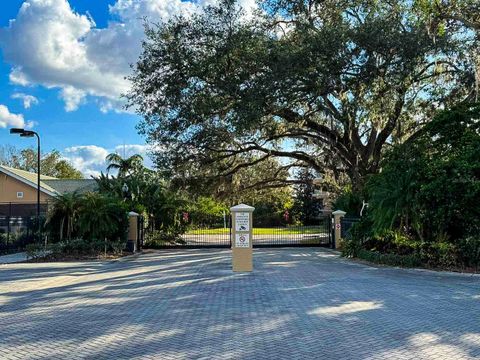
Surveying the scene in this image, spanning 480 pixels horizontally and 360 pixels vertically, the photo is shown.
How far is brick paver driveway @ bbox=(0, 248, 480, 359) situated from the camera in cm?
595

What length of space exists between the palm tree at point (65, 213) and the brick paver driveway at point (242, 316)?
7326 mm

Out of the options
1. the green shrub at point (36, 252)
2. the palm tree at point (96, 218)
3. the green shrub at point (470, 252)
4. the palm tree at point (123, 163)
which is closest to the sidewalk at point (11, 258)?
the green shrub at point (36, 252)

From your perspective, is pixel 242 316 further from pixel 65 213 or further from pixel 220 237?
pixel 220 237

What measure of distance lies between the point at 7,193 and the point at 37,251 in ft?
64.0

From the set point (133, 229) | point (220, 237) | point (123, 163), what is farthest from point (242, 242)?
point (123, 163)

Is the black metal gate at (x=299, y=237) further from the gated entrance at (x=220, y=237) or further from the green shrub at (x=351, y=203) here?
the green shrub at (x=351, y=203)

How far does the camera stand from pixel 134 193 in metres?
27.6

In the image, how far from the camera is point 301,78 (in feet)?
67.5

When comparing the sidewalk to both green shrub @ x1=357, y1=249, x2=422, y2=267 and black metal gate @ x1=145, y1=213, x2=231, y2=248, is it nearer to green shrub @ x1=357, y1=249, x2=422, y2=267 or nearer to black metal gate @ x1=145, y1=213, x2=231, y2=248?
black metal gate @ x1=145, y1=213, x2=231, y2=248

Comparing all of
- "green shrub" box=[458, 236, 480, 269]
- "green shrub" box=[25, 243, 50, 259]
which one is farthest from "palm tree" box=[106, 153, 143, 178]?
"green shrub" box=[458, 236, 480, 269]

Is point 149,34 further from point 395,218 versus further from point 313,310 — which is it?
point 313,310

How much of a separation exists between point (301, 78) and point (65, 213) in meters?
11.1

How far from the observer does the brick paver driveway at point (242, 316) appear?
19.5 ft

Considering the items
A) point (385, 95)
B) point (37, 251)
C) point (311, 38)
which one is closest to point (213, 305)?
point (37, 251)
